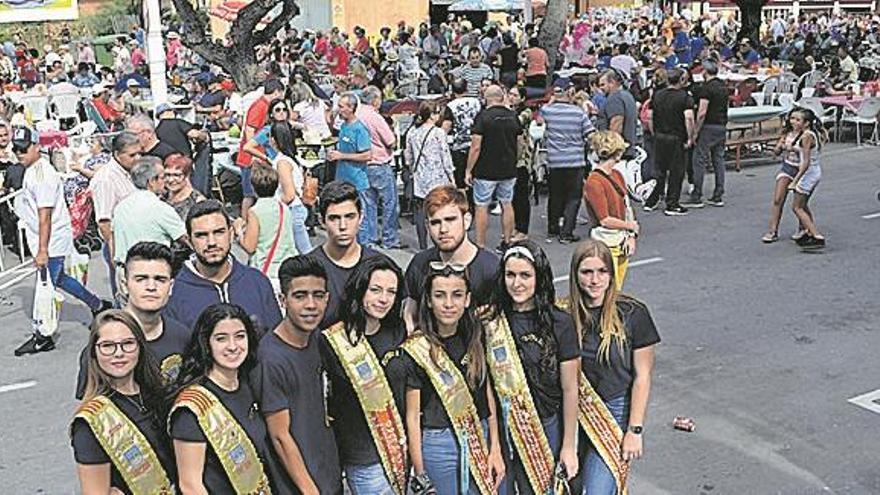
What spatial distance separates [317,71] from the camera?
20.3m

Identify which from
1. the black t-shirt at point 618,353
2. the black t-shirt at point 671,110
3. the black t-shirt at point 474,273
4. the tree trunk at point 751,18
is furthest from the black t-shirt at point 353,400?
the tree trunk at point 751,18

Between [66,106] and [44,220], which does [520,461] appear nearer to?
[44,220]

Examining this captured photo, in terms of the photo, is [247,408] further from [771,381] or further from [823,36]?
[823,36]

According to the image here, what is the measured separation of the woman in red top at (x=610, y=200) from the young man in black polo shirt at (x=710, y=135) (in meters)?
4.41

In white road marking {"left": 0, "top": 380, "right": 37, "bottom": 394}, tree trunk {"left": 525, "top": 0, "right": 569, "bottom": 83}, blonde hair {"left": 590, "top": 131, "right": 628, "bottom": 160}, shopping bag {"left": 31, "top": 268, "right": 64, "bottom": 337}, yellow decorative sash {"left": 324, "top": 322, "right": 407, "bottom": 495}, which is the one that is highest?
tree trunk {"left": 525, "top": 0, "right": 569, "bottom": 83}

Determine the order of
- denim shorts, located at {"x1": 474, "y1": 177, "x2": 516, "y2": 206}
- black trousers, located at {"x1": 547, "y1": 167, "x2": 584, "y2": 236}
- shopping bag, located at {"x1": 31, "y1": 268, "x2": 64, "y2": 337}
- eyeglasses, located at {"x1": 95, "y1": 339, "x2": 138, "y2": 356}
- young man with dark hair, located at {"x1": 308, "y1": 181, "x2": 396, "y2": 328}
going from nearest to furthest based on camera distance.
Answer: eyeglasses, located at {"x1": 95, "y1": 339, "x2": 138, "y2": 356}, young man with dark hair, located at {"x1": 308, "y1": 181, "x2": 396, "y2": 328}, shopping bag, located at {"x1": 31, "y1": 268, "x2": 64, "y2": 337}, denim shorts, located at {"x1": 474, "y1": 177, "x2": 516, "y2": 206}, black trousers, located at {"x1": 547, "y1": 167, "x2": 584, "y2": 236}

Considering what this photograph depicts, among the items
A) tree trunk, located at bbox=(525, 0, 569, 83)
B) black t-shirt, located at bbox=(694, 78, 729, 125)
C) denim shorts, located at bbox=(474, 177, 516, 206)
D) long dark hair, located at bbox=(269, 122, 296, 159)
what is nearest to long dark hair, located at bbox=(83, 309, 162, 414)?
long dark hair, located at bbox=(269, 122, 296, 159)

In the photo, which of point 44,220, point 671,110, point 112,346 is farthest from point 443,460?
point 671,110

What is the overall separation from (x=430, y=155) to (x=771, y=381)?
3798 millimetres

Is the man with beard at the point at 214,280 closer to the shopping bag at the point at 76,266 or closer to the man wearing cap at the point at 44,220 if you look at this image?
the man wearing cap at the point at 44,220

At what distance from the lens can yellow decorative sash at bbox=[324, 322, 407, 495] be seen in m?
3.68

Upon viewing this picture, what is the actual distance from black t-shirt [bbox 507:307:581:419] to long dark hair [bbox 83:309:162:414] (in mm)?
1267

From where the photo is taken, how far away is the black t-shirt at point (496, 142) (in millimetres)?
9219

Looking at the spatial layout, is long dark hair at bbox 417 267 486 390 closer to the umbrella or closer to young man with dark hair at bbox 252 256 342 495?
young man with dark hair at bbox 252 256 342 495
